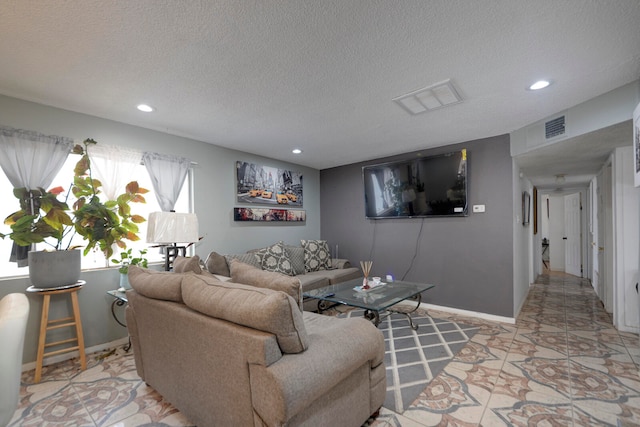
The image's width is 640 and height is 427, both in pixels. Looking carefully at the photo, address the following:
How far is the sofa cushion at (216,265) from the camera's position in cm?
319

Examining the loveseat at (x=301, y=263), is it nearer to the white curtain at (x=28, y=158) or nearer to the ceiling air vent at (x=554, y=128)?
the white curtain at (x=28, y=158)

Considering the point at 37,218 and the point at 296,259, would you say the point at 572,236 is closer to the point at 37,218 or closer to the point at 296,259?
the point at 296,259

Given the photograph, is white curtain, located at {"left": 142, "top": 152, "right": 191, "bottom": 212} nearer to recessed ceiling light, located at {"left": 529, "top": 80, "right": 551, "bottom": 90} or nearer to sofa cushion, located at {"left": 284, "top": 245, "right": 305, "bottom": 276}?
sofa cushion, located at {"left": 284, "top": 245, "right": 305, "bottom": 276}

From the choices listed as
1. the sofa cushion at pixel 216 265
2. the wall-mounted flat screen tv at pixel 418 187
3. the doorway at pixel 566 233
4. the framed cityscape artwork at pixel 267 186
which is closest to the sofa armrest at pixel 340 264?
the wall-mounted flat screen tv at pixel 418 187

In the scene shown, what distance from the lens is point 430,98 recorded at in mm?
2479

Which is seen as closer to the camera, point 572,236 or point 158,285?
point 158,285

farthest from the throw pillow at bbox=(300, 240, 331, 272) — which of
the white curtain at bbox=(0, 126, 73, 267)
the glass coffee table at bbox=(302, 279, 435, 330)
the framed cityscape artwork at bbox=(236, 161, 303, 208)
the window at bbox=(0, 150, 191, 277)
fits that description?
the white curtain at bbox=(0, 126, 73, 267)

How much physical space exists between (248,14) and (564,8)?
5.48 ft

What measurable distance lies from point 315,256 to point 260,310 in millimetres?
3292

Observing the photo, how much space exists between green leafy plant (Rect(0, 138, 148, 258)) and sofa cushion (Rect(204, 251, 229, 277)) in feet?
2.67

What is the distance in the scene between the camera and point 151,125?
3105 millimetres

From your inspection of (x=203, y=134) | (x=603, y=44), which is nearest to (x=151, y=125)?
(x=203, y=134)

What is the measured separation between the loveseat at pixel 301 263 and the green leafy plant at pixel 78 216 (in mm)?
982

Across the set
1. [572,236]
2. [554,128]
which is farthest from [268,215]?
[572,236]
